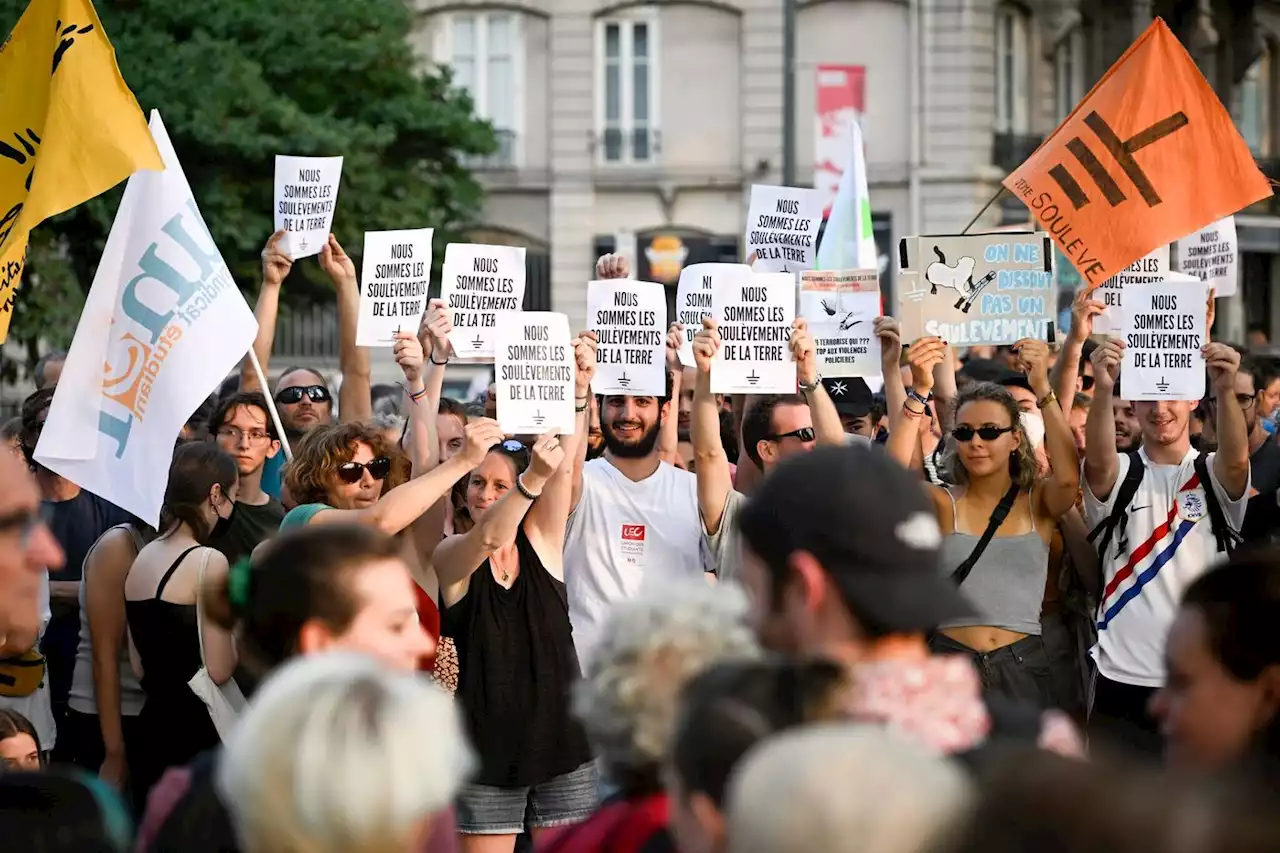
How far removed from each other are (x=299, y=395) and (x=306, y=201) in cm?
100

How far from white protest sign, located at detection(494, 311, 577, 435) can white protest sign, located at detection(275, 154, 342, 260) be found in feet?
7.47

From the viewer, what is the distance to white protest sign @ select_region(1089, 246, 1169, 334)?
28.0 feet

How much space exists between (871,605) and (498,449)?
349 cm

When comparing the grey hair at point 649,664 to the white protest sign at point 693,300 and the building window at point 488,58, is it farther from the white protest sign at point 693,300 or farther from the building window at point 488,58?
the building window at point 488,58

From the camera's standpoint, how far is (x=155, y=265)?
7133 mm

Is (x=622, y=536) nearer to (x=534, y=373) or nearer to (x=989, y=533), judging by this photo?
(x=534, y=373)

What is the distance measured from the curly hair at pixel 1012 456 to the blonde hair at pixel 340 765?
3.92m

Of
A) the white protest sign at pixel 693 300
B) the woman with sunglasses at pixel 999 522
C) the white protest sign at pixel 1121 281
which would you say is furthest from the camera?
the white protest sign at pixel 1121 281

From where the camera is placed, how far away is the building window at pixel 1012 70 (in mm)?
34250

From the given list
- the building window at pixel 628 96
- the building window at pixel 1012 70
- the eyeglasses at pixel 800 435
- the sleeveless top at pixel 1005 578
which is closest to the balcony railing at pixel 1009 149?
the building window at pixel 1012 70

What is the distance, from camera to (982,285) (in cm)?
797

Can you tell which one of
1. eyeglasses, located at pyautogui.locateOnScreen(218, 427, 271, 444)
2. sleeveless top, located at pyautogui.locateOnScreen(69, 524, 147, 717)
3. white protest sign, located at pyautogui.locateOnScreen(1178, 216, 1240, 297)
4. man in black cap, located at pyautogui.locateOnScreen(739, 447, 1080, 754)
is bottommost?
sleeveless top, located at pyautogui.locateOnScreen(69, 524, 147, 717)

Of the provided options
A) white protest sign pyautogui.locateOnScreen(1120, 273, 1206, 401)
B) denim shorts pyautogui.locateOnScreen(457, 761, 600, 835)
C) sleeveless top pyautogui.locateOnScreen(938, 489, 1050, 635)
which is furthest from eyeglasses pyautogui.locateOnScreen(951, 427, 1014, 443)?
denim shorts pyautogui.locateOnScreen(457, 761, 600, 835)

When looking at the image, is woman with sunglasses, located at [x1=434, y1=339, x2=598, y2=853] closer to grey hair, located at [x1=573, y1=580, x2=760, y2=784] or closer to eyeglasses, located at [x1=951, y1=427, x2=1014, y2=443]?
eyeglasses, located at [x1=951, y1=427, x2=1014, y2=443]
